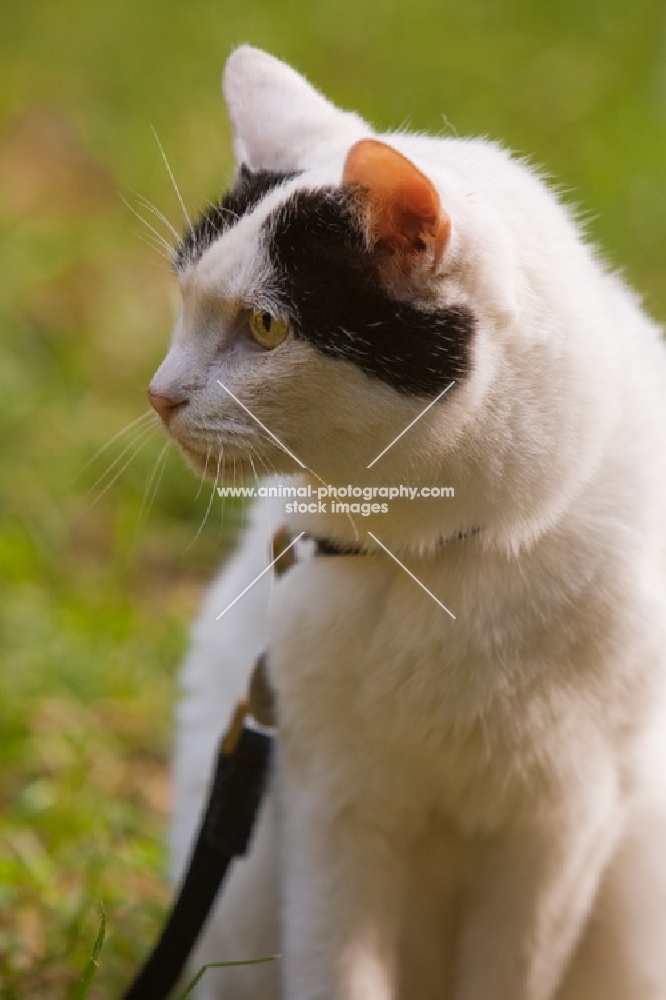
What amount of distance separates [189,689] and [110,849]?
37cm

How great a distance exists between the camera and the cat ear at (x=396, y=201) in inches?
37.2

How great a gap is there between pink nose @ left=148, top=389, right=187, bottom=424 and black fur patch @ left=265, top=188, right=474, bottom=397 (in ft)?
0.43

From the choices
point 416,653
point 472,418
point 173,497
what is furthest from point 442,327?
point 173,497

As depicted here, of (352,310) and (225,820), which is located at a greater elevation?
(352,310)

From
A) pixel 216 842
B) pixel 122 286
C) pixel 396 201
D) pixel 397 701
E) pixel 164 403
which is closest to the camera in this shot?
pixel 396 201

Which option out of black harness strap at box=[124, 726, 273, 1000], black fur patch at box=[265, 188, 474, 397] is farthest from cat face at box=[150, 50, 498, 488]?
black harness strap at box=[124, 726, 273, 1000]

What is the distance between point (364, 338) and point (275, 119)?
325 millimetres

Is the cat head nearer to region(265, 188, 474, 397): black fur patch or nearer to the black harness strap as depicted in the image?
region(265, 188, 474, 397): black fur patch

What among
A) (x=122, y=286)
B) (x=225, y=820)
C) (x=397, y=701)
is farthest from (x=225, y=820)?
(x=122, y=286)

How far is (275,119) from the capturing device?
121 cm

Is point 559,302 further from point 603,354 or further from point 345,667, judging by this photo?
point 345,667

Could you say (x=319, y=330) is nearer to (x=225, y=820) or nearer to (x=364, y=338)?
(x=364, y=338)

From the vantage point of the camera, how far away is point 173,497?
8.66 feet

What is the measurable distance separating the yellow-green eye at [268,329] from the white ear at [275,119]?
198 millimetres
